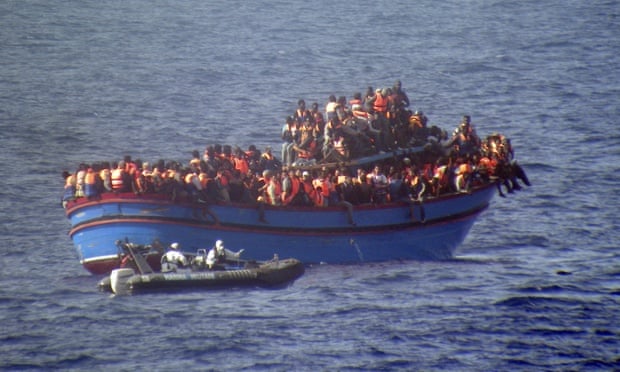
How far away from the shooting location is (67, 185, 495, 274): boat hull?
5309 cm

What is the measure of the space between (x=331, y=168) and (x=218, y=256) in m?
7.38

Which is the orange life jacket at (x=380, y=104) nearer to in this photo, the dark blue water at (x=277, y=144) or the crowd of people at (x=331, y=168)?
the crowd of people at (x=331, y=168)

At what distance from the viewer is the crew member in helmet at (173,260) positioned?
52.3 metres

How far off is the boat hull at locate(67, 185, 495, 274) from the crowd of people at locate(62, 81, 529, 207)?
0.47 meters

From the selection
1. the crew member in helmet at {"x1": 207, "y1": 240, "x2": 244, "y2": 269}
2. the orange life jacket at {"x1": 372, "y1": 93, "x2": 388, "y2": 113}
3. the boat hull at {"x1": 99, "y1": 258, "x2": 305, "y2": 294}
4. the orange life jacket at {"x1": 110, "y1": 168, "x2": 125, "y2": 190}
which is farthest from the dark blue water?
the orange life jacket at {"x1": 372, "y1": 93, "x2": 388, "y2": 113}

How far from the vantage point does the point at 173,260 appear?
52406 mm

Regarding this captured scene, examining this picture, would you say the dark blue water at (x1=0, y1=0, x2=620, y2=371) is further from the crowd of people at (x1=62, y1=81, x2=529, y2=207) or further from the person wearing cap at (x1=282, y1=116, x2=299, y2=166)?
the person wearing cap at (x1=282, y1=116, x2=299, y2=166)

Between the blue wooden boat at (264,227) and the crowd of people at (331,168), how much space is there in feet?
1.48

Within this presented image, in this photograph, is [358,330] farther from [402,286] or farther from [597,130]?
[597,130]

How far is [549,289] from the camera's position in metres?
59.1

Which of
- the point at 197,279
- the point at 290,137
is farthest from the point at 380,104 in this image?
the point at 197,279

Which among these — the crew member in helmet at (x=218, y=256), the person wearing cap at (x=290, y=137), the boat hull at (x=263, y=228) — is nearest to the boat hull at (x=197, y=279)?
the crew member in helmet at (x=218, y=256)

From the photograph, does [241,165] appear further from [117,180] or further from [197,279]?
[197,279]

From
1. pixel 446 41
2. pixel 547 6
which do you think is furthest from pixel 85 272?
pixel 547 6
